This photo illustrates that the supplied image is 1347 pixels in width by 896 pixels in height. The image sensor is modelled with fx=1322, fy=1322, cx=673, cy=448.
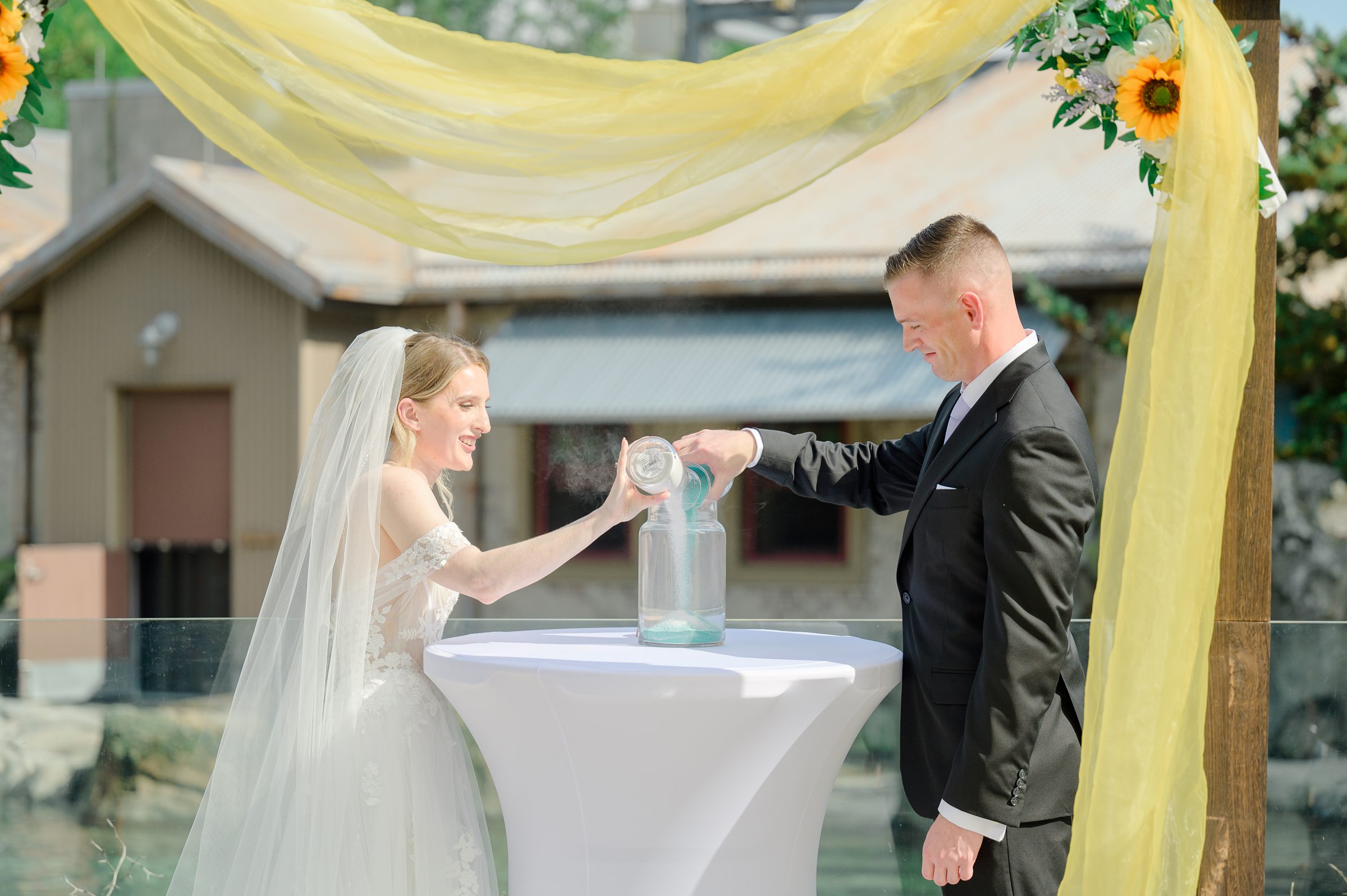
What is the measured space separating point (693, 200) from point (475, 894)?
1494 millimetres

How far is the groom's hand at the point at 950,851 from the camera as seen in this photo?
226cm

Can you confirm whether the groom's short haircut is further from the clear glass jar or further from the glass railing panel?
the glass railing panel

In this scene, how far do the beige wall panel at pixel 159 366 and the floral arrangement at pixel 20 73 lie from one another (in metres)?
9.09

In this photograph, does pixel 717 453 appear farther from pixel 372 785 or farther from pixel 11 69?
pixel 11 69

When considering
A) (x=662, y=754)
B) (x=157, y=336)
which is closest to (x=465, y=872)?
(x=662, y=754)

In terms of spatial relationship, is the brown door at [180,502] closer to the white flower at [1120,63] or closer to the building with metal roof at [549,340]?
the building with metal roof at [549,340]

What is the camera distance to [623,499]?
8.74 ft

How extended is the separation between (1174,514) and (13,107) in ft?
7.99

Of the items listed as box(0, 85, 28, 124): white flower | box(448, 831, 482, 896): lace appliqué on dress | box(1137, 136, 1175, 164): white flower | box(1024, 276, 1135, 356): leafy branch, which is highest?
box(1024, 276, 1135, 356): leafy branch

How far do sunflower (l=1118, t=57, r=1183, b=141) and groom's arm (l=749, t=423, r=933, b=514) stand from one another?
85 centimetres

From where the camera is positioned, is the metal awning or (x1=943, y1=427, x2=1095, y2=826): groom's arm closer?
(x1=943, y1=427, x2=1095, y2=826): groom's arm

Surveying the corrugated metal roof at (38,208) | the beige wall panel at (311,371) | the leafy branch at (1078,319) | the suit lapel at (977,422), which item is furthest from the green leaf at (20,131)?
the corrugated metal roof at (38,208)

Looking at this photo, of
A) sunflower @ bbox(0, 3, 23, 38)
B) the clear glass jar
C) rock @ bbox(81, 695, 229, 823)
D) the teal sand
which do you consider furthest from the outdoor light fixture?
the teal sand

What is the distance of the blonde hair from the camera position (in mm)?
2920
